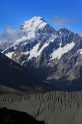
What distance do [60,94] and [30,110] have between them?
66.3 feet

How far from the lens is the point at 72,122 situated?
435ft

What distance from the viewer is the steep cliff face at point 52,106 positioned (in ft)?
454

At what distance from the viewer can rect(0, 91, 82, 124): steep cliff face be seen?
454 ft

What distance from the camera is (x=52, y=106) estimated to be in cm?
15350

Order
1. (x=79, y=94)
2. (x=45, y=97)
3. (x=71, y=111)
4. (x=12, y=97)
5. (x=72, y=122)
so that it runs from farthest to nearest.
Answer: (x=12, y=97), (x=45, y=97), (x=79, y=94), (x=71, y=111), (x=72, y=122)

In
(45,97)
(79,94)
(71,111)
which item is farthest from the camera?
(45,97)

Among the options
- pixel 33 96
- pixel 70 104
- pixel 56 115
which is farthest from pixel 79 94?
pixel 33 96

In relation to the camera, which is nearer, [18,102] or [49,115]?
[49,115]

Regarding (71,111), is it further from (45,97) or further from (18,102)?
(18,102)

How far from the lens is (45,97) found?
165 meters

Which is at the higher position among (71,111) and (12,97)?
(12,97)

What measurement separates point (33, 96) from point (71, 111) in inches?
1372

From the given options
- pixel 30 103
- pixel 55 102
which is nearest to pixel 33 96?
pixel 30 103

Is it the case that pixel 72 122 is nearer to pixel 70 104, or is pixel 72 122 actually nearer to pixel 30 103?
pixel 70 104
